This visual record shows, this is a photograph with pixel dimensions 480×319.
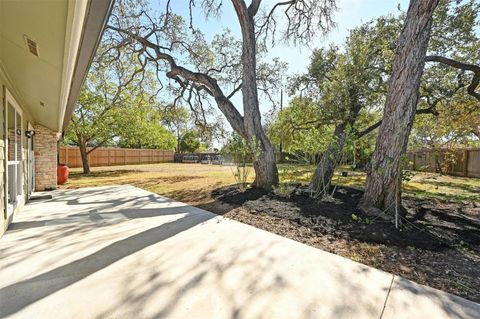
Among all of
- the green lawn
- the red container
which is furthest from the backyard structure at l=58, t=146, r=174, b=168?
the green lawn

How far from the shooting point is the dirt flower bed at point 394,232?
235cm

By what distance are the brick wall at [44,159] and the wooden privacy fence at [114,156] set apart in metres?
11.0

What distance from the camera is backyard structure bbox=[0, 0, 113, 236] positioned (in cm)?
191

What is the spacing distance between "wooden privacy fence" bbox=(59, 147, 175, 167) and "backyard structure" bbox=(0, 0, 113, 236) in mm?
13973

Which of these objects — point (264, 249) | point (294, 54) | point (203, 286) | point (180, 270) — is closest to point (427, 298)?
point (264, 249)

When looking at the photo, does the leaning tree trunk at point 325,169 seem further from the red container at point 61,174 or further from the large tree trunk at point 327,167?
the red container at point 61,174

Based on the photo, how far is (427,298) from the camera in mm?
1900

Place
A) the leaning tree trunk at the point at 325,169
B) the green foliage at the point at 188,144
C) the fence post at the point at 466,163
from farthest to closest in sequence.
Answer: the green foliage at the point at 188,144 < the fence post at the point at 466,163 < the leaning tree trunk at the point at 325,169

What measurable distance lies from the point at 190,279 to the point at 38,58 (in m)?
3.15

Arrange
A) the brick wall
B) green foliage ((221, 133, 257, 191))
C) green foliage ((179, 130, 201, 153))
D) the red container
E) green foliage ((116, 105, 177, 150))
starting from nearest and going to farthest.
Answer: green foliage ((221, 133, 257, 191)), the brick wall, the red container, green foliage ((116, 105, 177, 150)), green foliage ((179, 130, 201, 153))

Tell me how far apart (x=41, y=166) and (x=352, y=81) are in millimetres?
9867

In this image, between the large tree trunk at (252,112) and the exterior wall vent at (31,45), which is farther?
the large tree trunk at (252,112)

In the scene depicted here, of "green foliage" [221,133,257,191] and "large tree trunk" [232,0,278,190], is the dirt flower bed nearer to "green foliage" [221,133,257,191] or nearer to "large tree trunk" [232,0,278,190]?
"large tree trunk" [232,0,278,190]

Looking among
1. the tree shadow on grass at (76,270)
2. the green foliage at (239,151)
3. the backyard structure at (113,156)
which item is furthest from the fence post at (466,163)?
the backyard structure at (113,156)
